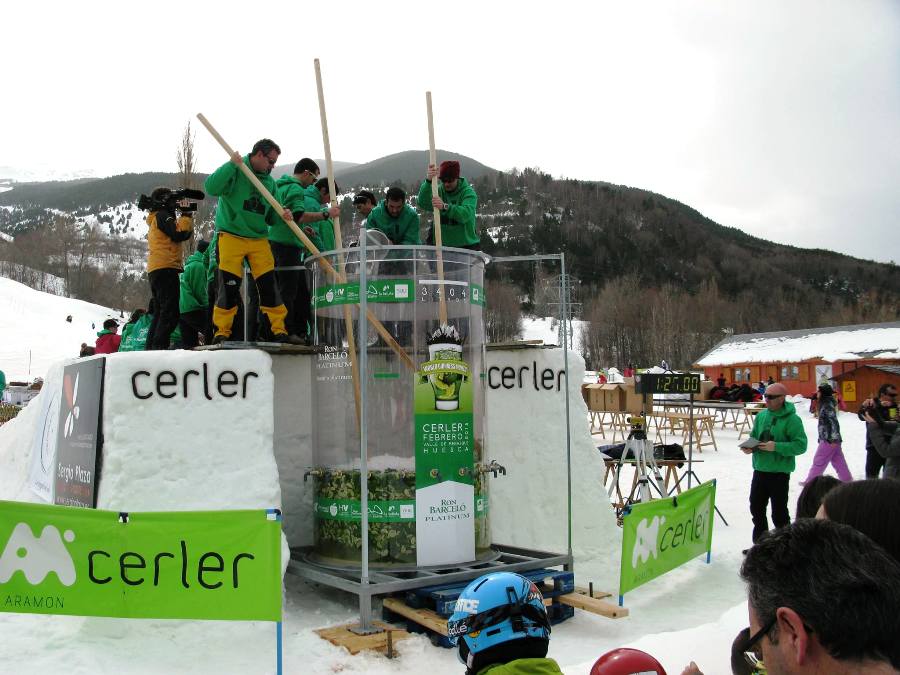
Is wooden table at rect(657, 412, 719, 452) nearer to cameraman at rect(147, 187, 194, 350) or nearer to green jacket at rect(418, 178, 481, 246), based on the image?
green jacket at rect(418, 178, 481, 246)

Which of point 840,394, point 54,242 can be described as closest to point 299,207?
point 840,394

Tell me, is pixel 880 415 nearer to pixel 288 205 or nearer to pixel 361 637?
pixel 288 205

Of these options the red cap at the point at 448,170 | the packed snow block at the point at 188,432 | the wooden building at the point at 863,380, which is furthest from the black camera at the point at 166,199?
the wooden building at the point at 863,380

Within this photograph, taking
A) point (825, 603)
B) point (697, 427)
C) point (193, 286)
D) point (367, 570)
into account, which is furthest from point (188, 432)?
point (697, 427)

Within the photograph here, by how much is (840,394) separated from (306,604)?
35974 millimetres

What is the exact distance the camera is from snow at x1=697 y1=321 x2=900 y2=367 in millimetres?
44750

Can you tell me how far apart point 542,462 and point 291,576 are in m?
2.82

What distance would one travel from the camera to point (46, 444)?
28.2 feet

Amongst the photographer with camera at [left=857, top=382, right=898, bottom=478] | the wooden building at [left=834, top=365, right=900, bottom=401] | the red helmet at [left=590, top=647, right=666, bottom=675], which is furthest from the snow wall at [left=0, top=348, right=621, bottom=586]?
the wooden building at [left=834, top=365, right=900, bottom=401]

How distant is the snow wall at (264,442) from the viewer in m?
6.73

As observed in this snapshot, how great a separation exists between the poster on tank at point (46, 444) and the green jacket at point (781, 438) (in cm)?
746

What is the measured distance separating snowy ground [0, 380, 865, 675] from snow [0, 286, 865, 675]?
0.01m

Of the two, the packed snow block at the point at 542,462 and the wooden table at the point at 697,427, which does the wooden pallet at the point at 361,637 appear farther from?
the wooden table at the point at 697,427

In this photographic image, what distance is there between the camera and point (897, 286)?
126625 mm
